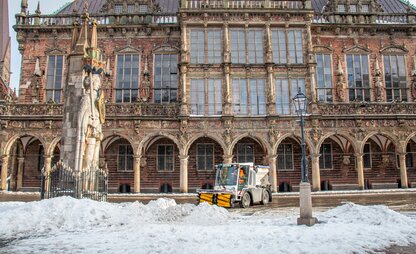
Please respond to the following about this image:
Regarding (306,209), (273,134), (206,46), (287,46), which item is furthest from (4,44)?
(306,209)

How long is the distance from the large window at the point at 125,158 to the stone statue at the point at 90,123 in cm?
1509

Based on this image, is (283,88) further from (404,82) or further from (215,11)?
(404,82)

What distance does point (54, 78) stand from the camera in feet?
98.5

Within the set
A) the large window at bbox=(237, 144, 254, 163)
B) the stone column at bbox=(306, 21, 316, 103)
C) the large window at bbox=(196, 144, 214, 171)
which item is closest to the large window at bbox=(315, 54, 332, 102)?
the stone column at bbox=(306, 21, 316, 103)

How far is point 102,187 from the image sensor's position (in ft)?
47.4

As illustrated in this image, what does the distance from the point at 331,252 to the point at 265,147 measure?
20.4m

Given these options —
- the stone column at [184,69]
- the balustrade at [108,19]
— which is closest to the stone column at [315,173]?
the stone column at [184,69]

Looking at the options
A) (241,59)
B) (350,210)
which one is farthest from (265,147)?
(350,210)

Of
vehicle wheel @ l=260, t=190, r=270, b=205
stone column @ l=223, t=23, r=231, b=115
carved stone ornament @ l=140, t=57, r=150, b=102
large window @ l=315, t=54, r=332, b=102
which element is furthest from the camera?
large window @ l=315, t=54, r=332, b=102

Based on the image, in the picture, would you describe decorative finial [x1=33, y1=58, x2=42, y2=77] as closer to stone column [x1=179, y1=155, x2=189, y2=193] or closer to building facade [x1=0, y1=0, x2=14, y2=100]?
stone column [x1=179, y1=155, x2=189, y2=193]

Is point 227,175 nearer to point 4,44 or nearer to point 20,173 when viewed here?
point 20,173

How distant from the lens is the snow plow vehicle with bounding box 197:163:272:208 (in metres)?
17.2

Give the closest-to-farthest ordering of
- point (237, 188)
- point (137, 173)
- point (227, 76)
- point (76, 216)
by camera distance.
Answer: point (76, 216)
point (237, 188)
point (137, 173)
point (227, 76)

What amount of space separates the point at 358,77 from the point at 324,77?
2867mm
